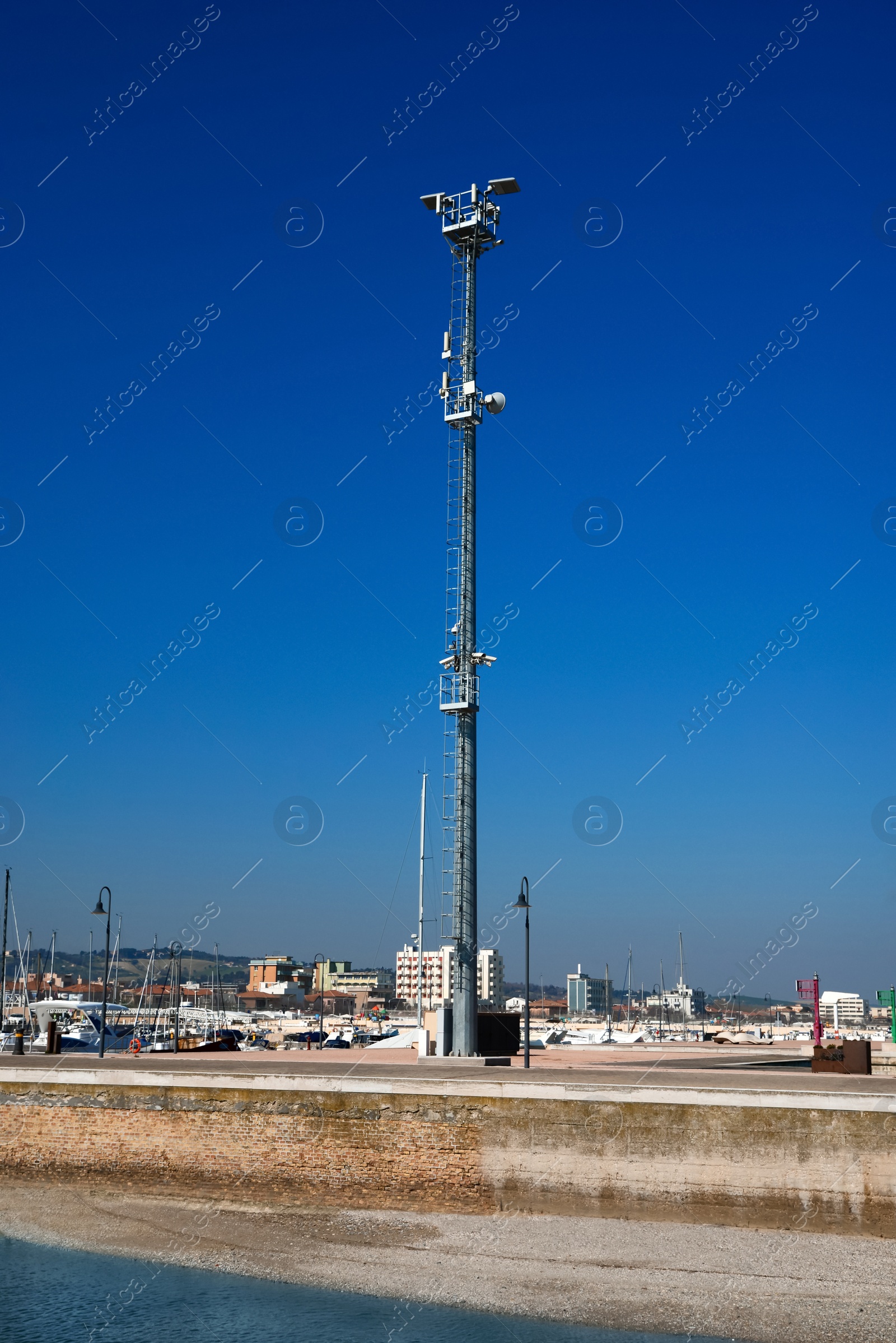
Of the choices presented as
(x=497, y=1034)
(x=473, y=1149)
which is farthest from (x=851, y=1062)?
(x=473, y=1149)

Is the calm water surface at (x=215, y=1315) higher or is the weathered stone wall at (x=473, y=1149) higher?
the weathered stone wall at (x=473, y=1149)

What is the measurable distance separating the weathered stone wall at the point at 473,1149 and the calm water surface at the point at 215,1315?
361 centimetres

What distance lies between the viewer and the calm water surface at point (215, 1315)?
56.1ft

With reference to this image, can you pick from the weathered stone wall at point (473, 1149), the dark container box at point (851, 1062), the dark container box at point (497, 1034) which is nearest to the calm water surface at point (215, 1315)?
the weathered stone wall at point (473, 1149)

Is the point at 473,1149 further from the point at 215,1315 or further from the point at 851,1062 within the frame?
the point at 851,1062

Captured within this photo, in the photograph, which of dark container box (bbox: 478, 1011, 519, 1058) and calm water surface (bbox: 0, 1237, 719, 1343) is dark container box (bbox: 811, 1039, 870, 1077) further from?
calm water surface (bbox: 0, 1237, 719, 1343)

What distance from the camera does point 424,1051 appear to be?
106 ft

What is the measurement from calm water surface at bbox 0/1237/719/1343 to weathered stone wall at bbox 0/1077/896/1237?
3.61 metres

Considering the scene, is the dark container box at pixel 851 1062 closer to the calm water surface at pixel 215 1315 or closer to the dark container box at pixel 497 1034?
the dark container box at pixel 497 1034

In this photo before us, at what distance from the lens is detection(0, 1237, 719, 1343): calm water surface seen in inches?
673

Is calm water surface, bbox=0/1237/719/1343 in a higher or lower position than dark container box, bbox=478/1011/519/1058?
lower

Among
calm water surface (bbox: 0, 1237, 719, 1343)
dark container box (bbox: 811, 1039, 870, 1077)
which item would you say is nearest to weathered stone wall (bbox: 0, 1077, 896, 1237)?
calm water surface (bbox: 0, 1237, 719, 1343)

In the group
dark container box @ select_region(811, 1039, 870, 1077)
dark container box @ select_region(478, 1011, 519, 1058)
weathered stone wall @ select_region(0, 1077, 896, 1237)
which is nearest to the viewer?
weathered stone wall @ select_region(0, 1077, 896, 1237)

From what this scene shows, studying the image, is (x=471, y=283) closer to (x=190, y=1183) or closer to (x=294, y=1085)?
(x=294, y=1085)
